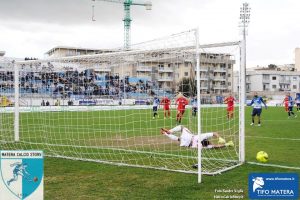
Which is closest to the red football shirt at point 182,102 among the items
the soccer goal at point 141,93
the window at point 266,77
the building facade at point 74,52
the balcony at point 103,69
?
the soccer goal at point 141,93

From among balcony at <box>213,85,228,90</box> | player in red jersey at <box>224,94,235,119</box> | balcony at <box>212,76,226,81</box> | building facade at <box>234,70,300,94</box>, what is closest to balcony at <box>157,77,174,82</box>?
balcony at <box>212,76,226,81</box>

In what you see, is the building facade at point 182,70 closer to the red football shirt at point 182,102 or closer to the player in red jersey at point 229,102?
the player in red jersey at point 229,102

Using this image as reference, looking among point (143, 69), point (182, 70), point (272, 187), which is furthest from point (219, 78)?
point (272, 187)

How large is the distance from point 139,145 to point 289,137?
248 inches

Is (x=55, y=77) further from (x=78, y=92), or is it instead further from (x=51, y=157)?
(x=51, y=157)

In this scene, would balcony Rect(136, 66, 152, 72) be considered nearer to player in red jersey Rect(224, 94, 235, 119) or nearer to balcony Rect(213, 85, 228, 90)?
balcony Rect(213, 85, 228, 90)

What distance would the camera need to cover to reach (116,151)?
11453 millimetres

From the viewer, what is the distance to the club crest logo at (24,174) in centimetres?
473

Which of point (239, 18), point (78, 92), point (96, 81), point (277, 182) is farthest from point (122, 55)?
point (239, 18)

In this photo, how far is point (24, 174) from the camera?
4742 millimetres

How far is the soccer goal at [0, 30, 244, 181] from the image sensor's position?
9.18 meters

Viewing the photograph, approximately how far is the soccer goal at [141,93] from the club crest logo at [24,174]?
350cm

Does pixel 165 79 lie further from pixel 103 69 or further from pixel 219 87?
pixel 103 69

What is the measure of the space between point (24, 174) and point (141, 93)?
724cm
